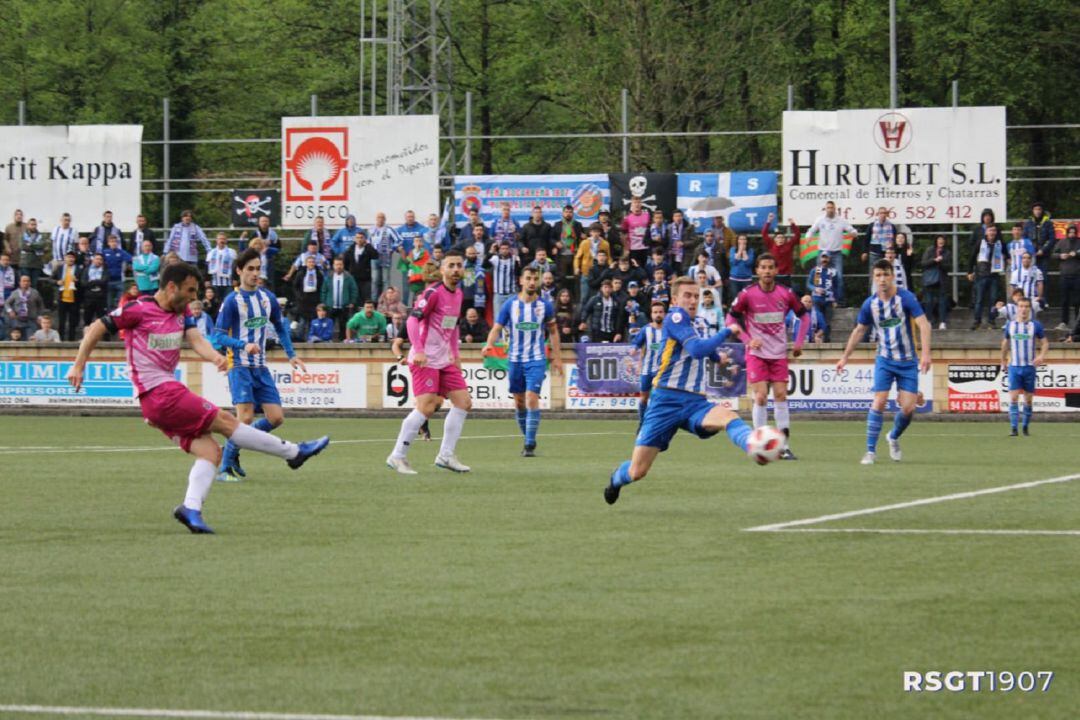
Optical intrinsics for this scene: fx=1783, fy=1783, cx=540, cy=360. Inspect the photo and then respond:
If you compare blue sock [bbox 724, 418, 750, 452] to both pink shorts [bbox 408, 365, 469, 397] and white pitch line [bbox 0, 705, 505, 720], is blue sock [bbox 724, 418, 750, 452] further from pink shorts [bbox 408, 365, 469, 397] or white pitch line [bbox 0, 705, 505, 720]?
white pitch line [bbox 0, 705, 505, 720]

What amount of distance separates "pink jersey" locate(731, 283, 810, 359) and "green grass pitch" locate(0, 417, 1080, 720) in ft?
10.5

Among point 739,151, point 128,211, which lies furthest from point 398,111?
point 739,151

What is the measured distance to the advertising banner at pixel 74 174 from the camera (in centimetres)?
3588

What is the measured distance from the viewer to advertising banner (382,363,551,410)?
31.9 m

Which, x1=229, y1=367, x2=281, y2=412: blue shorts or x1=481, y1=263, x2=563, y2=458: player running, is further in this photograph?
x1=481, y1=263, x2=563, y2=458: player running

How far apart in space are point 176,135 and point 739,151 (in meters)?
19.7

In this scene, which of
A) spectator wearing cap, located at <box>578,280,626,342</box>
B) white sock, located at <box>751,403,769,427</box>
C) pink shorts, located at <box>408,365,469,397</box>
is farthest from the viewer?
spectator wearing cap, located at <box>578,280,626,342</box>

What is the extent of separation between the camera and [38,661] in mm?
7266

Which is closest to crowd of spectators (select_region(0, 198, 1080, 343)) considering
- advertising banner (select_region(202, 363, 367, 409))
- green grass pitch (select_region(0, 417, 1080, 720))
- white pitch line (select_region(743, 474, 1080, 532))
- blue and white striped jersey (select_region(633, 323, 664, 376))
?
advertising banner (select_region(202, 363, 367, 409))

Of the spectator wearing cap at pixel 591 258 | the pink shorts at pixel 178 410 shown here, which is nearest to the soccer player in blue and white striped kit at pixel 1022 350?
the spectator wearing cap at pixel 591 258

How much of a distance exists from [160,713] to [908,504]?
824cm

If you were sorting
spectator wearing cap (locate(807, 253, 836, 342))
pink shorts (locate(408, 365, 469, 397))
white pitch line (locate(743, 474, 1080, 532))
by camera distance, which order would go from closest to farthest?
white pitch line (locate(743, 474, 1080, 532)) → pink shorts (locate(408, 365, 469, 397)) → spectator wearing cap (locate(807, 253, 836, 342))

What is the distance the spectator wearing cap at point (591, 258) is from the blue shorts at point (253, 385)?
14.8 m

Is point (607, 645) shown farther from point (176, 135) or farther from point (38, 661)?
point (176, 135)
